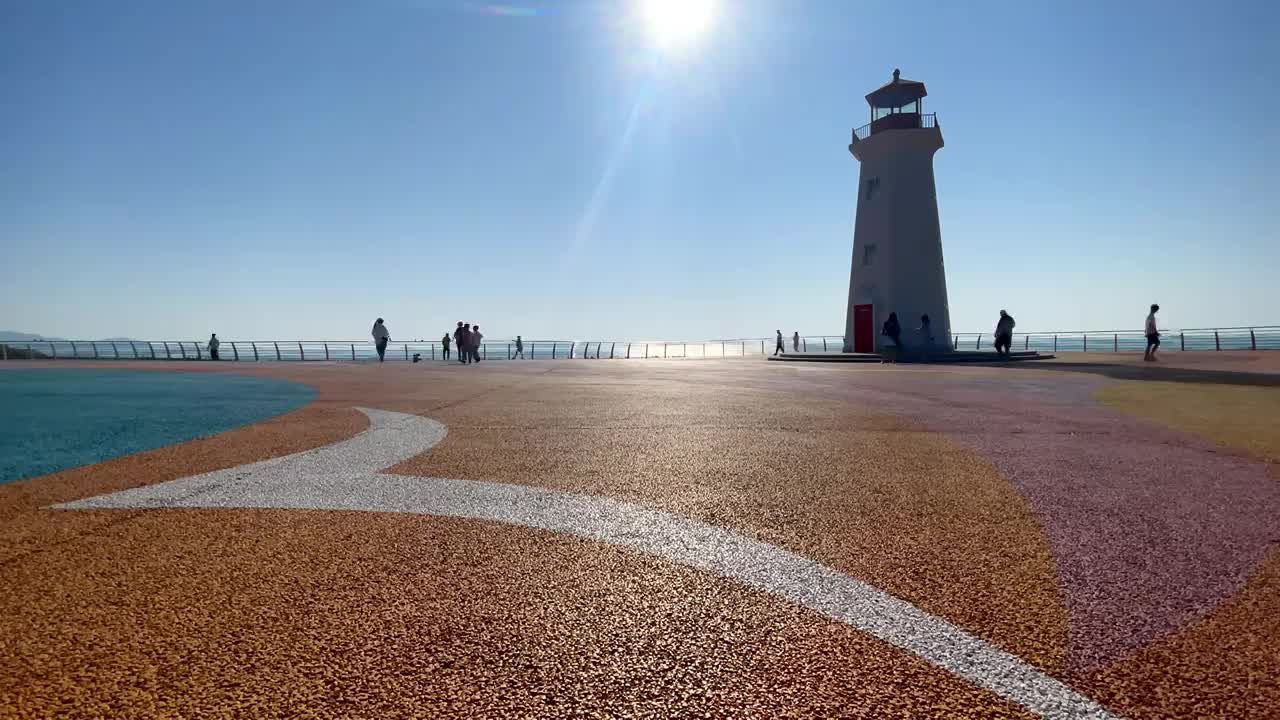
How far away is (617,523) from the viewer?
12.0 feet

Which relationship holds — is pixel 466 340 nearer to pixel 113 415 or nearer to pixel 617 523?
pixel 113 415

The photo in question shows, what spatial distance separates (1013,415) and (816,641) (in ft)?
24.7

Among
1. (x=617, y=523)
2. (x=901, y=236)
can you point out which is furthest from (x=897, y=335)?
(x=617, y=523)

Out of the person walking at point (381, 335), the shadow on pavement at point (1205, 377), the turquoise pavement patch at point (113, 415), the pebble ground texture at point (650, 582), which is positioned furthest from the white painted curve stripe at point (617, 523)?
the person walking at point (381, 335)

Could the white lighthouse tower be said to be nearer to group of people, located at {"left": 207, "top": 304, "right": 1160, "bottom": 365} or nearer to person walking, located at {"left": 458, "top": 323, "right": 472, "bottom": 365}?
group of people, located at {"left": 207, "top": 304, "right": 1160, "bottom": 365}

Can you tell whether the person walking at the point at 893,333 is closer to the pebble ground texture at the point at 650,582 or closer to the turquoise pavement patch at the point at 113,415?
the pebble ground texture at the point at 650,582

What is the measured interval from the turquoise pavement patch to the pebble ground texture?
0.96 meters

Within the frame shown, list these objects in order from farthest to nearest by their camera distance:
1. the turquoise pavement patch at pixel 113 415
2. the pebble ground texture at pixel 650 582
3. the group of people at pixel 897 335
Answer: the group of people at pixel 897 335 → the turquoise pavement patch at pixel 113 415 → the pebble ground texture at pixel 650 582

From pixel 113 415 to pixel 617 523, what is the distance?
951 cm

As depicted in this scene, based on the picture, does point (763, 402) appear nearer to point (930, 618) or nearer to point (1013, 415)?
point (1013, 415)

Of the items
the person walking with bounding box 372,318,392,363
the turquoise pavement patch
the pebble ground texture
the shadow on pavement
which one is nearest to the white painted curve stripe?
the pebble ground texture

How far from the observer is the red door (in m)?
28.1

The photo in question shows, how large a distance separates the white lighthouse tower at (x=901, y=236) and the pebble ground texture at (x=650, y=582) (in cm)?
2253

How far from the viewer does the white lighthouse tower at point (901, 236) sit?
90.2 ft
